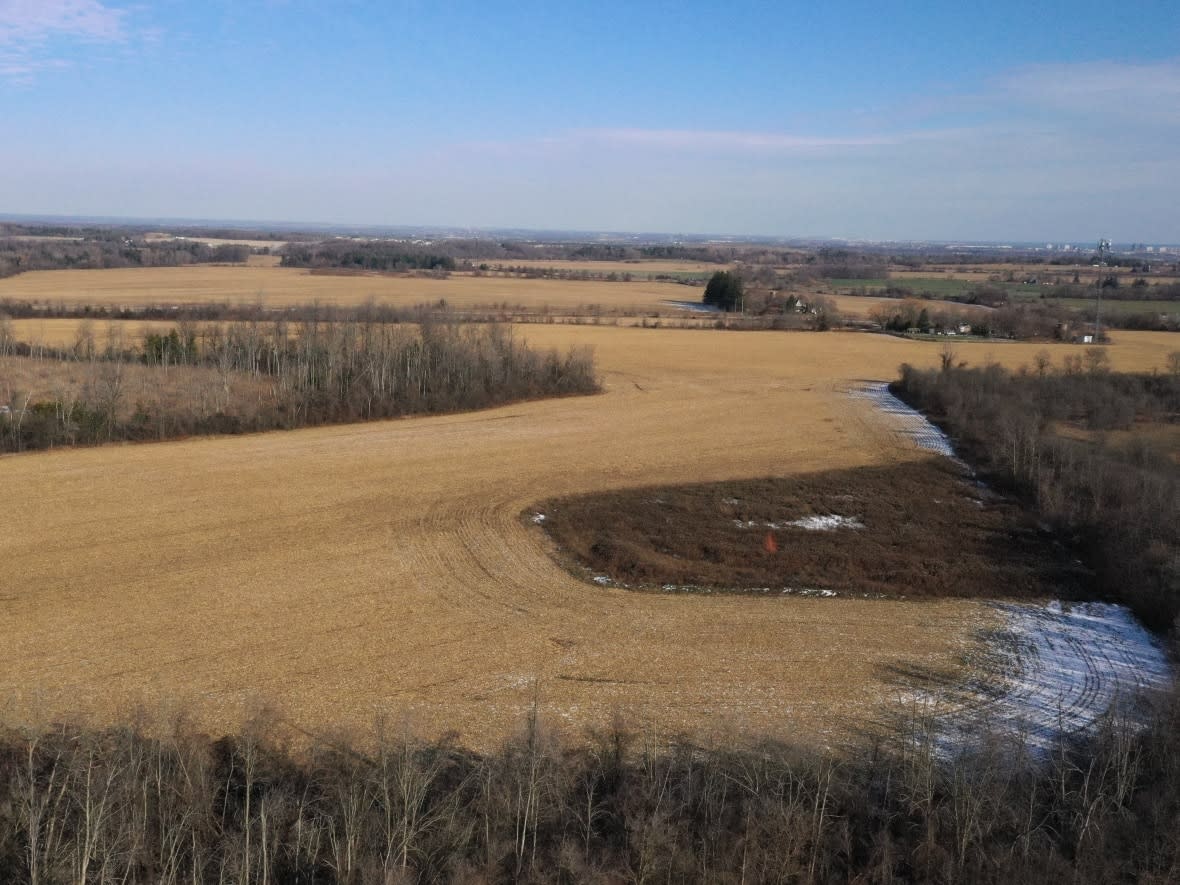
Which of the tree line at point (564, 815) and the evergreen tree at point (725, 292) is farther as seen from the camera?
the evergreen tree at point (725, 292)

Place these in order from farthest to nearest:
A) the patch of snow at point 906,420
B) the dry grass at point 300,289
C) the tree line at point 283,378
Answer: the dry grass at point 300,289 → the patch of snow at point 906,420 → the tree line at point 283,378

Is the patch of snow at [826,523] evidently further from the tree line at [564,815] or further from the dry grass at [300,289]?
the dry grass at [300,289]

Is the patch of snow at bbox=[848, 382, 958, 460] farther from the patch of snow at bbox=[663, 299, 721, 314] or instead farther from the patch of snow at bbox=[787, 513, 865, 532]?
the patch of snow at bbox=[663, 299, 721, 314]

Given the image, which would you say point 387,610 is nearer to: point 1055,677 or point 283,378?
point 1055,677

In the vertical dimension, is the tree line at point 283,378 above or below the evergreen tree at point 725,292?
below

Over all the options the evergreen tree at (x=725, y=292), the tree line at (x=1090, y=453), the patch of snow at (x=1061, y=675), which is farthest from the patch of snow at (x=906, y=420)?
the evergreen tree at (x=725, y=292)

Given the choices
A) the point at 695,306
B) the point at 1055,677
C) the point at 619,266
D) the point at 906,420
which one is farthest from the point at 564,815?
the point at 619,266
